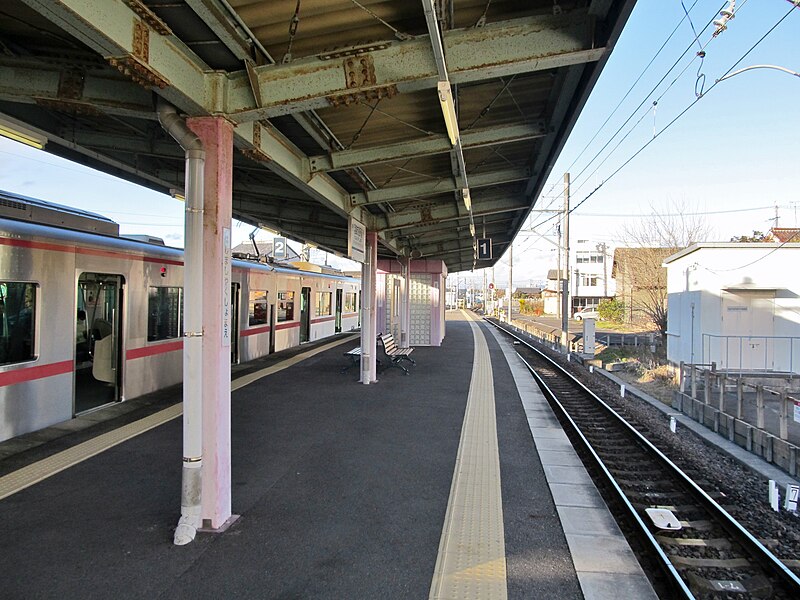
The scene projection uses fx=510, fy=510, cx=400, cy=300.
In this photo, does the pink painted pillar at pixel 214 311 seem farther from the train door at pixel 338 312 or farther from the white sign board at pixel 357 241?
the train door at pixel 338 312

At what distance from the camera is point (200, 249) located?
3.74m

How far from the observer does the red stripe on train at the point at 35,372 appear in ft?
18.0

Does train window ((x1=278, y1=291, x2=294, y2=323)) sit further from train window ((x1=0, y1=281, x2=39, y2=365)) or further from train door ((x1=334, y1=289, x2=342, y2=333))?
train window ((x1=0, y1=281, x2=39, y2=365))

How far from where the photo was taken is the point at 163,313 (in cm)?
831

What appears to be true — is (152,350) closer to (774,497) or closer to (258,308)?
(258,308)

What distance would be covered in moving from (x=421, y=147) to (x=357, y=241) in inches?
116

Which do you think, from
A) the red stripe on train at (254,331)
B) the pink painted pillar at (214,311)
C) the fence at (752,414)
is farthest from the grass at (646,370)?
the pink painted pillar at (214,311)

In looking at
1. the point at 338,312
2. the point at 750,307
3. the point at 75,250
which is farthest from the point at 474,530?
the point at 338,312

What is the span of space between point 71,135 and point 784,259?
48.8 feet

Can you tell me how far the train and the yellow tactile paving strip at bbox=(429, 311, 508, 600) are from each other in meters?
3.90

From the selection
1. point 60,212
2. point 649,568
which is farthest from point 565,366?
point 60,212

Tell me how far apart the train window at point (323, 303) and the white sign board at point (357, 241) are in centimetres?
851

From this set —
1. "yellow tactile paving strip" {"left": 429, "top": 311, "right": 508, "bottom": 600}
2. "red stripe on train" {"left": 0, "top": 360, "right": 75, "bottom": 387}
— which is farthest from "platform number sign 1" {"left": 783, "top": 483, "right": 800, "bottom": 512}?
"red stripe on train" {"left": 0, "top": 360, "right": 75, "bottom": 387}

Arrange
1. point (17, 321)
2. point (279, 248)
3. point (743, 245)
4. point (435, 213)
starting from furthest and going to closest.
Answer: point (279, 248) → point (743, 245) → point (435, 213) → point (17, 321)
